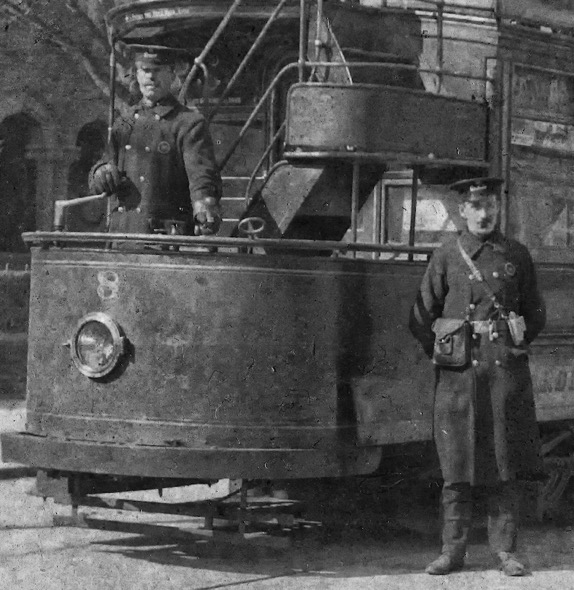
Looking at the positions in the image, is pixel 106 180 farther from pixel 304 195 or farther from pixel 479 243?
pixel 479 243

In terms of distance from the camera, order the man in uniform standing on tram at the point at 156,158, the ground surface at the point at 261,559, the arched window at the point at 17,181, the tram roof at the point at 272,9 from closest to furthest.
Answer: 1. the ground surface at the point at 261,559
2. the man in uniform standing on tram at the point at 156,158
3. the tram roof at the point at 272,9
4. the arched window at the point at 17,181

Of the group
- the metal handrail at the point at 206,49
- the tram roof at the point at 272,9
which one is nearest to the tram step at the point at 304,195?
the metal handrail at the point at 206,49

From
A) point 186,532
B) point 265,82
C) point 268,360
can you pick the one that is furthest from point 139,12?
point 186,532

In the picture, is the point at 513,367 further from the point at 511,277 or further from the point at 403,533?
the point at 403,533

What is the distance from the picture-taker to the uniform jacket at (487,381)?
25.4 ft

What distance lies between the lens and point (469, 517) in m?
7.79

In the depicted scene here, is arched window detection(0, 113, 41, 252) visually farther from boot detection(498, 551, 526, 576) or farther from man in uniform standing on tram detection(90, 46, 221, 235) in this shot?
boot detection(498, 551, 526, 576)

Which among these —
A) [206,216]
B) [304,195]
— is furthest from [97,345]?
[304,195]

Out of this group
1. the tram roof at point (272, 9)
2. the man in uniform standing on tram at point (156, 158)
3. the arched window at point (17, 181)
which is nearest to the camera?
the man in uniform standing on tram at point (156, 158)

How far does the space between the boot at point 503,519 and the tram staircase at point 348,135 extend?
153cm

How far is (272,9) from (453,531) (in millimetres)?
3125

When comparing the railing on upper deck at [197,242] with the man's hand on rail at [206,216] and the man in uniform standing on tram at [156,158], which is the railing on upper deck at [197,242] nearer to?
the man's hand on rail at [206,216]

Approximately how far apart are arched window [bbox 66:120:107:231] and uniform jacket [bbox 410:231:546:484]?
14.2 m

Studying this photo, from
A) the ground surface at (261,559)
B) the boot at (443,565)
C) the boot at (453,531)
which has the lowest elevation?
the ground surface at (261,559)
